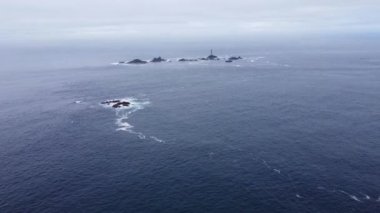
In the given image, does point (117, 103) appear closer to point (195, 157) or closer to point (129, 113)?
point (129, 113)

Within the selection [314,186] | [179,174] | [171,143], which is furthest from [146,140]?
[314,186]

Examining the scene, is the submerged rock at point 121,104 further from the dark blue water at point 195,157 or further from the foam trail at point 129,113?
the dark blue water at point 195,157

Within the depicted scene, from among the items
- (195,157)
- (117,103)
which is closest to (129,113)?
(117,103)

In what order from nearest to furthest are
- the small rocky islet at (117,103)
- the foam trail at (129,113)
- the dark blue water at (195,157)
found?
the dark blue water at (195,157) < the foam trail at (129,113) < the small rocky islet at (117,103)

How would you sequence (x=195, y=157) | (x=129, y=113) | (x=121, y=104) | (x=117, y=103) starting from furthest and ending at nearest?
(x=117, y=103)
(x=121, y=104)
(x=129, y=113)
(x=195, y=157)

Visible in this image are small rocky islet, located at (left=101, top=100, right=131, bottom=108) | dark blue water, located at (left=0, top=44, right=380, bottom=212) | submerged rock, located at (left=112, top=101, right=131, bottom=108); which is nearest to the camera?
dark blue water, located at (left=0, top=44, right=380, bottom=212)

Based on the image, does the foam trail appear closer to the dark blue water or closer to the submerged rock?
the dark blue water

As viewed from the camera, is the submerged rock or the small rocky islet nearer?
the submerged rock

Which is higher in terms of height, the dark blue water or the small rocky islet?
the small rocky islet

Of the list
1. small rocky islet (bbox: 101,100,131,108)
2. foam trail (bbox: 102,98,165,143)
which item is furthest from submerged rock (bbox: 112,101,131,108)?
foam trail (bbox: 102,98,165,143)

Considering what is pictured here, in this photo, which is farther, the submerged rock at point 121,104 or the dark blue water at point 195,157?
the submerged rock at point 121,104

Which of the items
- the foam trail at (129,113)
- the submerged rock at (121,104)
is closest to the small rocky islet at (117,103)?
the submerged rock at (121,104)
